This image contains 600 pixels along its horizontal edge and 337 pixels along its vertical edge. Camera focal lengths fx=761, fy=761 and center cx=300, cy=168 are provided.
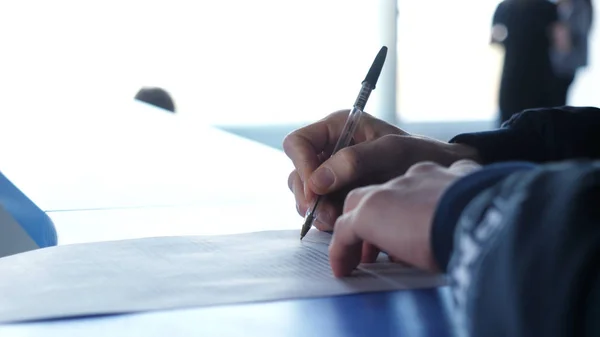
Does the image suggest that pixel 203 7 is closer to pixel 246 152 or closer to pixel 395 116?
pixel 395 116

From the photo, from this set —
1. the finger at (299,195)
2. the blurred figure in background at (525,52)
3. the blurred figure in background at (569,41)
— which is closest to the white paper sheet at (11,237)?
the finger at (299,195)

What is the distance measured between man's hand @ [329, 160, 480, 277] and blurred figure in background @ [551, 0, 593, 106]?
13.0 feet

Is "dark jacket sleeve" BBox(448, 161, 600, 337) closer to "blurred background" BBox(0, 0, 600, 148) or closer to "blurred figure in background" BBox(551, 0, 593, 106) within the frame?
"blurred background" BBox(0, 0, 600, 148)

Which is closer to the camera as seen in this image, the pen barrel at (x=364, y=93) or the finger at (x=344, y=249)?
the finger at (x=344, y=249)

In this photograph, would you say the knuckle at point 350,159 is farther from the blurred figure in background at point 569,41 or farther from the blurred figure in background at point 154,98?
the blurred figure in background at point 569,41

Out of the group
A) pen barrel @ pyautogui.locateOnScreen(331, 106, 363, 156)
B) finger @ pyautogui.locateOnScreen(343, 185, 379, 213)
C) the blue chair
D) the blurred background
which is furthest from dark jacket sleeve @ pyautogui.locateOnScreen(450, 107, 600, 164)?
the blurred background

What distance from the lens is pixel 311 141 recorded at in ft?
2.80

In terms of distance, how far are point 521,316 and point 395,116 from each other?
19.6ft

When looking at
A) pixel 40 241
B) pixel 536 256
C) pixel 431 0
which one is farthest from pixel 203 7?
pixel 536 256

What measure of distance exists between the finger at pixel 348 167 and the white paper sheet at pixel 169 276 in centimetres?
6

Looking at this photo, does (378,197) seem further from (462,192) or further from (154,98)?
(154,98)

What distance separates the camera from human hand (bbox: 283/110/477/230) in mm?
733

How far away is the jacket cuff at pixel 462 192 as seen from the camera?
37 cm

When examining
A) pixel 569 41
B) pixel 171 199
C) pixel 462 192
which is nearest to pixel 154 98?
pixel 171 199
